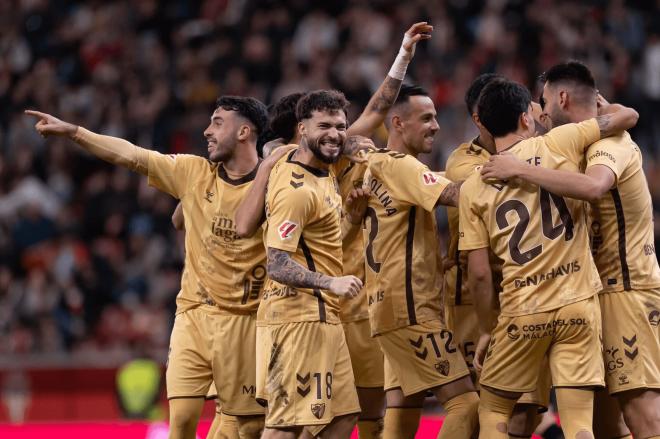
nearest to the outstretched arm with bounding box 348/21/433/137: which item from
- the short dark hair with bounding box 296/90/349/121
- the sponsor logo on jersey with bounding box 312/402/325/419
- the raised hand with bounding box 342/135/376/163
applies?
the raised hand with bounding box 342/135/376/163

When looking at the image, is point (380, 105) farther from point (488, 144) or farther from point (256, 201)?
point (256, 201)

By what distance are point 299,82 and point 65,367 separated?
519 cm

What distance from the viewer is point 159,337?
15.8 metres

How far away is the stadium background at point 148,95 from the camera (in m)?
15.8

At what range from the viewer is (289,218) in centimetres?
754

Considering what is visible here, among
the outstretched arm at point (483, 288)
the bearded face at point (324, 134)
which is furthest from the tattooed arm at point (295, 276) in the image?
the outstretched arm at point (483, 288)

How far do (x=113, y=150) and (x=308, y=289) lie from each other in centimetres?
175

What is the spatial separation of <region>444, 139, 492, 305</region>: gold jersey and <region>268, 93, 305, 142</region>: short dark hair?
42.7 inches

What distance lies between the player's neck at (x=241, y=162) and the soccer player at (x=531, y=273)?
1647 mm

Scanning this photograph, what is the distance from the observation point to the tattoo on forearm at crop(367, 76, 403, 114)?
843cm

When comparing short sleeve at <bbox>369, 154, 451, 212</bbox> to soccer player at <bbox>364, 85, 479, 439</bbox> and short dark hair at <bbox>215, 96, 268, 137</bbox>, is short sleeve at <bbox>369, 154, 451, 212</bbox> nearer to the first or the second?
soccer player at <bbox>364, 85, 479, 439</bbox>

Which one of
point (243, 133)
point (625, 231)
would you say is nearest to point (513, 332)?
point (625, 231)

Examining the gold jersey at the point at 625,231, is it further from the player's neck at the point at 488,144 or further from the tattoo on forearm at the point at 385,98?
the tattoo on forearm at the point at 385,98

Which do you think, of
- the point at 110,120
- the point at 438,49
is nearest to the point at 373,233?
the point at 438,49
